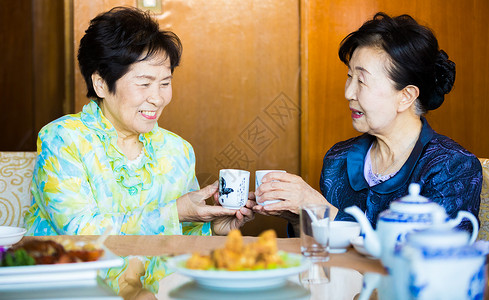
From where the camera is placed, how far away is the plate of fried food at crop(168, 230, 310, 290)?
87 centimetres

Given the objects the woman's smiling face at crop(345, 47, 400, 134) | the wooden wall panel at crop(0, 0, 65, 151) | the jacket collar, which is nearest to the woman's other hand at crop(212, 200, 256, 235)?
the jacket collar

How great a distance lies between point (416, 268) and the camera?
0.82 metres

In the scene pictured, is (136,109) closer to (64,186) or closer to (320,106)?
(64,186)

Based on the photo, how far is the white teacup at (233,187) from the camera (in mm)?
1580

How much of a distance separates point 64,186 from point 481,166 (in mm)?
1260

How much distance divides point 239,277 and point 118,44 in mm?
1233

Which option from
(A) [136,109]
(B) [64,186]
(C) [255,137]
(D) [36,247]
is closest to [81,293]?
(D) [36,247]

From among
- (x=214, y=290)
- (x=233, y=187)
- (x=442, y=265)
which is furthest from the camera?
(x=233, y=187)

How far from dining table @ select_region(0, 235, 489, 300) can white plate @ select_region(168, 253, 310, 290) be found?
11 mm

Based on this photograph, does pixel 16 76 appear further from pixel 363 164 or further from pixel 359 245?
pixel 359 245

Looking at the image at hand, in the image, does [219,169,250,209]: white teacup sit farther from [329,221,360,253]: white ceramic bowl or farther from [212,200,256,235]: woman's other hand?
[329,221,360,253]: white ceramic bowl

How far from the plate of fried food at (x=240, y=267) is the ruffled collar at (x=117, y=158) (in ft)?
3.12

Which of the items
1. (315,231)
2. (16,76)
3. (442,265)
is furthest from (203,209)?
(16,76)

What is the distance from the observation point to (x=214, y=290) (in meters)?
0.92
